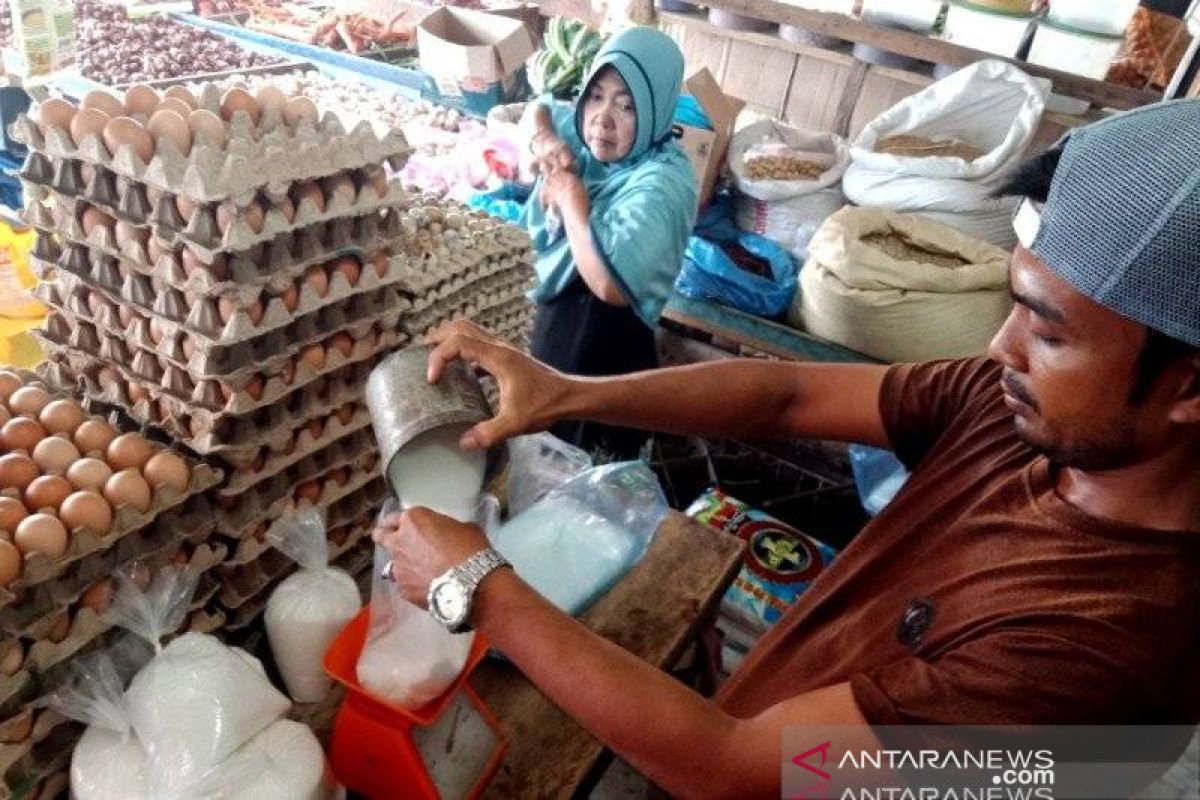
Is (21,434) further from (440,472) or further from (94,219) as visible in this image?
(440,472)

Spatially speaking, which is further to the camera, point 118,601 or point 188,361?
point 188,361

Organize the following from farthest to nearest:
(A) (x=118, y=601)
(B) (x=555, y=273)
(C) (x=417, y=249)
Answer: (B) (x=555, y=273), (C) (x=417, y=249), (A) (x=118, y=601)

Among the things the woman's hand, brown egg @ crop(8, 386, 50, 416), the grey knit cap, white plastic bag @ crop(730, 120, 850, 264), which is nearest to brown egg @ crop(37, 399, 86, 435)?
brown egg @ crop(8, 386, 50, 416)

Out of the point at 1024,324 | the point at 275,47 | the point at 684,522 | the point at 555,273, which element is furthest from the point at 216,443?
the point at 275,47

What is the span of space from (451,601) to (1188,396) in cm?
92

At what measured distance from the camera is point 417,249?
6.06 ft

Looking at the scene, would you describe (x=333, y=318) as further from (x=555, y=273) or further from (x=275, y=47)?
(x=275, y=47)

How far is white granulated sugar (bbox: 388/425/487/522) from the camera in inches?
49.9

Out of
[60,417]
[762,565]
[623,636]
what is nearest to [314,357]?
[60,417]

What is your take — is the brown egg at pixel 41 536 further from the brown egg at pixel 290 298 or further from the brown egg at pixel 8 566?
the brown egg at pixel 290 298

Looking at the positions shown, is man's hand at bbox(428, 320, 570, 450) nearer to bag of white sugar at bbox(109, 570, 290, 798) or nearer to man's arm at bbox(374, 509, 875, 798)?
man's arm at bbox(374, 509, 875, 798)

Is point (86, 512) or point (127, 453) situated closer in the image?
point (86, 512)

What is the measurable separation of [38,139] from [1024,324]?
4.90 feet

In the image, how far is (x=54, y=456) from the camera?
1.23 m
